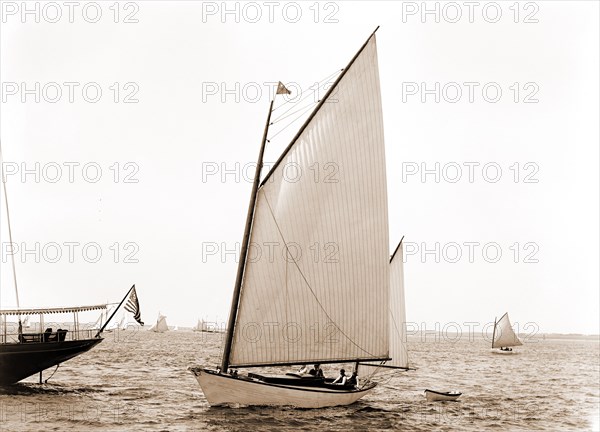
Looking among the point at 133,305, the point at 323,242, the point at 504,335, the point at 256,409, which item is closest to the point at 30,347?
the point at 133,305

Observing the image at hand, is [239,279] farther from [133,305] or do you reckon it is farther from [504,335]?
[504,335]

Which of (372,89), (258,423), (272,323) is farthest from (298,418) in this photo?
(372,89)

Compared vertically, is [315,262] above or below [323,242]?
below

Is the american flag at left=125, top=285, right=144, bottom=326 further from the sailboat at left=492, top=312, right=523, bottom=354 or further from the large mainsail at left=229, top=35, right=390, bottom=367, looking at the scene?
the sailboat at left=492, top=312, right=523, bottom=354

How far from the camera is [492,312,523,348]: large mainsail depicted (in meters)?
116

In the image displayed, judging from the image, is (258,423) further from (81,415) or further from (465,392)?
(465,392)

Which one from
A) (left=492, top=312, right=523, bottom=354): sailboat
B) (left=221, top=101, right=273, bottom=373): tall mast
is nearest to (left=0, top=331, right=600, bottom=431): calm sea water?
(left=221, top=101, right=273, bottom=373): tall mast

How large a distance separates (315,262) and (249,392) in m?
6.27

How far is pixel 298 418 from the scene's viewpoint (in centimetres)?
3047

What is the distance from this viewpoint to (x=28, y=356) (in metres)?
39.8

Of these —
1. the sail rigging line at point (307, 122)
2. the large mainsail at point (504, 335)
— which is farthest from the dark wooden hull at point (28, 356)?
the large mainsail at point (504, 335)

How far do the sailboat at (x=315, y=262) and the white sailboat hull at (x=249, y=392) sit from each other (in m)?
0.05

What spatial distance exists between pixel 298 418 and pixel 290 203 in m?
9.32

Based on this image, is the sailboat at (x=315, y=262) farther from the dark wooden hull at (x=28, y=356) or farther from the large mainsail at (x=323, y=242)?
the dark wooden hull at (x=28, y=356)
